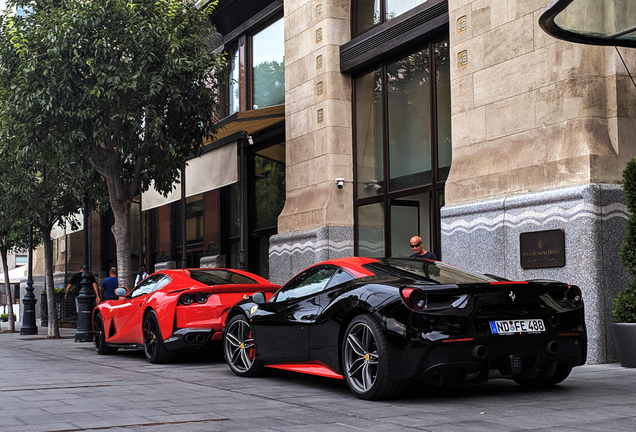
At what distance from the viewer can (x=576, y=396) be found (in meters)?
6.66

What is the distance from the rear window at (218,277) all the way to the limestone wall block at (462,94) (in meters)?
4.29

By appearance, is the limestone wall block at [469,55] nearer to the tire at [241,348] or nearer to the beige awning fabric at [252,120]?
the beige awning fabric at [252,120]

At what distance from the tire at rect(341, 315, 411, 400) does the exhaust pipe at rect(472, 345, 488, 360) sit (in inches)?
23.9

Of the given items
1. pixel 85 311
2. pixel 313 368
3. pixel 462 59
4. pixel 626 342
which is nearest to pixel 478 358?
pixel 313 368

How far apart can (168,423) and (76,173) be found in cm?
1197

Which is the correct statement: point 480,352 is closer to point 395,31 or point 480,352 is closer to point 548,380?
point 548,380

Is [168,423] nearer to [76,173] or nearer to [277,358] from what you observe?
[277,358]

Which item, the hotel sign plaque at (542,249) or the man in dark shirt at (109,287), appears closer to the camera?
the hotel sign plaque at (542,249)

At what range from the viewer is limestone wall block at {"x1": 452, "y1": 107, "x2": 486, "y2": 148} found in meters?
11.7

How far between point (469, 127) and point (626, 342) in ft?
14.5

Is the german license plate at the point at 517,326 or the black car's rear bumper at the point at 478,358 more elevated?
the german license plate at the point at 517,326

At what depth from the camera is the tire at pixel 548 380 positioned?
7.09 meters

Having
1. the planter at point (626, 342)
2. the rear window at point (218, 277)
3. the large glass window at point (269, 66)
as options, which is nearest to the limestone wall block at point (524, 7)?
the planter at point (626, 342)

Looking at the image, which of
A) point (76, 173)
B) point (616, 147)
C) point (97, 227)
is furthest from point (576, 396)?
point (97, 227)
